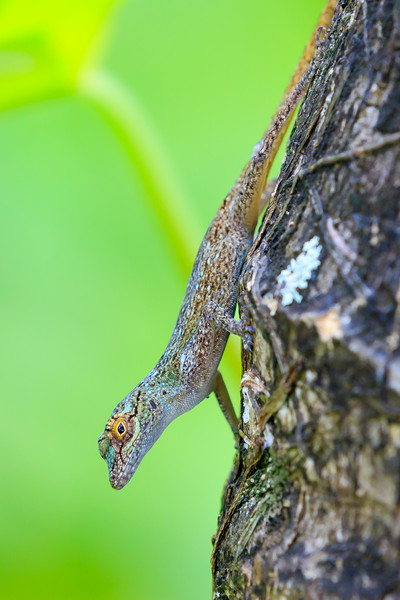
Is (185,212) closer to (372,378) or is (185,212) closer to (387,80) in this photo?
(387,80)

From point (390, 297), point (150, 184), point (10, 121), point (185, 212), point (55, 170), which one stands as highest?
point (10, 121)

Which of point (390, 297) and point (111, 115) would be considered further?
point (111, 115)

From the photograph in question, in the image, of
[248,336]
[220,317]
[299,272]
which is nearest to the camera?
[299,272]

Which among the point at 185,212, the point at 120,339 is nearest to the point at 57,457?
the point at 120,339

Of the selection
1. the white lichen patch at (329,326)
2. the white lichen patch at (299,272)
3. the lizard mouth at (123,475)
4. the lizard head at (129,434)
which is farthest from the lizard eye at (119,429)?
the white lichen patch at (329,326)

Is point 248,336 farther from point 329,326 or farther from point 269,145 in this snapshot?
point 269,145

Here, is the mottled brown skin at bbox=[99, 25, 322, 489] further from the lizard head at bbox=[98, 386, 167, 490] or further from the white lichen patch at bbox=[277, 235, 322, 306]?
the white lichen patch at bbox=[277, 235, 322, 306]

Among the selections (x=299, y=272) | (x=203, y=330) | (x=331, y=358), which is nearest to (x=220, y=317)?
(x=203, y=330)
